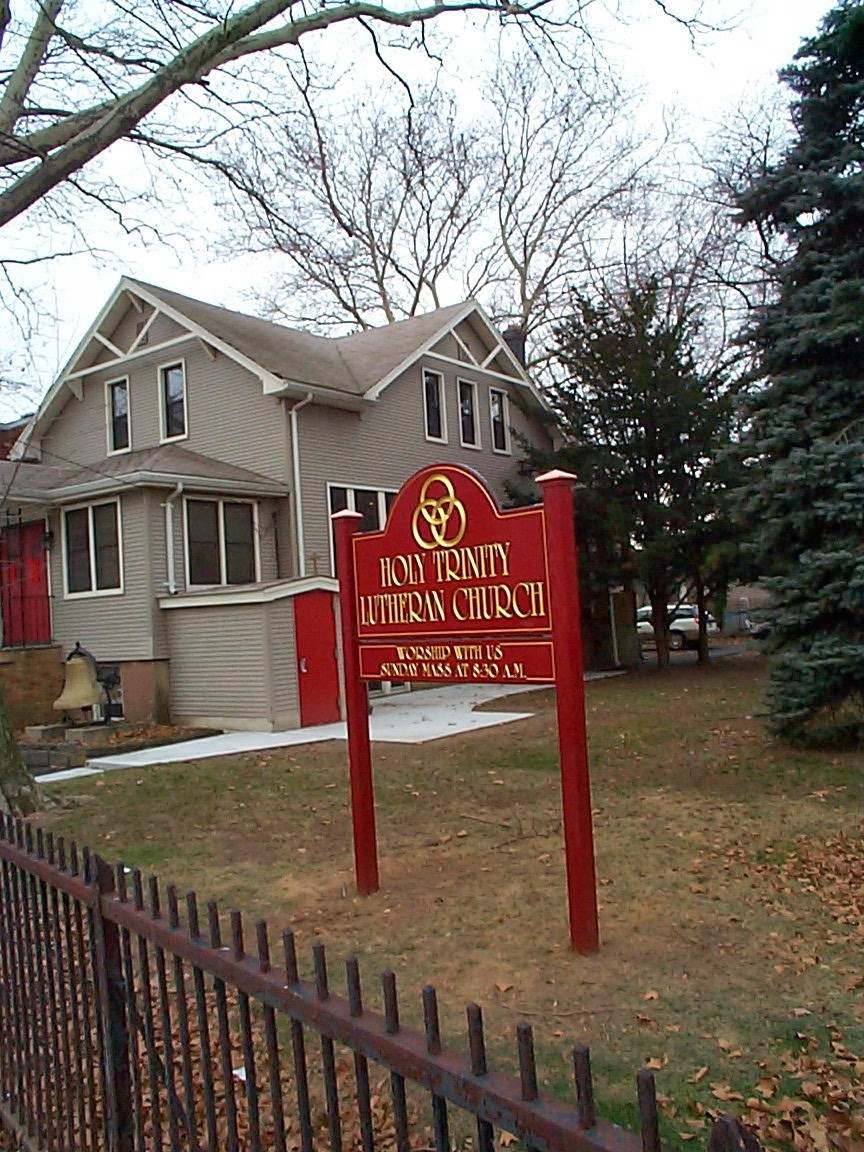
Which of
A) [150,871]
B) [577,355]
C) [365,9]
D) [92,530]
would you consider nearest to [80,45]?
[365,9]

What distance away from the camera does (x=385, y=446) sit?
19.6 m

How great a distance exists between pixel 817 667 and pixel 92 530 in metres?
12.6

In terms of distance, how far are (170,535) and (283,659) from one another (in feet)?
11.1

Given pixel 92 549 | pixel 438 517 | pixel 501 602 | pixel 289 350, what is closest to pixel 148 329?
pixel 289 350

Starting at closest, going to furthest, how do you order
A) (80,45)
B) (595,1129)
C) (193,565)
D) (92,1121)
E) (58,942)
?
(595,1129) < (92,1121) < (58,942) < (80,45) < (193,565)

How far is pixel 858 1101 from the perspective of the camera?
3.23 meters

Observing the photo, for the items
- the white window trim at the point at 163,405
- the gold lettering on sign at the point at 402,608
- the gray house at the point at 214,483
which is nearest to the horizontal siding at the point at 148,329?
the gray house at the point at 214,483

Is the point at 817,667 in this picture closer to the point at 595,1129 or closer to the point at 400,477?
the point at 595,1129

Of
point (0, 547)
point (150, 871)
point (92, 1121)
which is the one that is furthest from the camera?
point (0, 547)

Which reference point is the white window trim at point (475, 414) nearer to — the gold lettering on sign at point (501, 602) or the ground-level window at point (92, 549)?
the ground-level window at point (92, 549)

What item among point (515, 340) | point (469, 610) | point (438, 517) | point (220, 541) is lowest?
point (469, 610)

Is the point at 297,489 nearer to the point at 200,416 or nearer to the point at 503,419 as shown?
the point at 200,416

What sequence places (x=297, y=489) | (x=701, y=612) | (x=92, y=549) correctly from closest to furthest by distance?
(x=92, y=549), (x=297, y=489), (x=701, y=612)

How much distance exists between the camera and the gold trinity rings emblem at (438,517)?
17.5 ft
